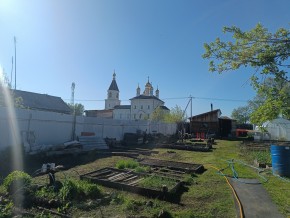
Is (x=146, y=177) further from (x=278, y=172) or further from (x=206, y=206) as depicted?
(x=278, y=172)

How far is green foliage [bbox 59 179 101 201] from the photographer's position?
19.5 feet

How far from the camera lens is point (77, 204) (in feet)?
18.3

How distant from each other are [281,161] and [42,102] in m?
34.6

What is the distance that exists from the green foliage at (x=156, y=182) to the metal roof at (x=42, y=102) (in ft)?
98.6

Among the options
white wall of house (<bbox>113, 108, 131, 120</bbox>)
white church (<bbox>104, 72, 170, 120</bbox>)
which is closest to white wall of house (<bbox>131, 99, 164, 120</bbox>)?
white church (<bbox>104, 72, 170, 120</bbox>)

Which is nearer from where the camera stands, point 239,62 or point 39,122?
point 239,62

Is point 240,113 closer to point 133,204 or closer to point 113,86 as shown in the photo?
point 113,86

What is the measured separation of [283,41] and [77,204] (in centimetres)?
598

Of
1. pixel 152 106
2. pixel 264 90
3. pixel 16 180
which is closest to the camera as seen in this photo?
pixel 16 180

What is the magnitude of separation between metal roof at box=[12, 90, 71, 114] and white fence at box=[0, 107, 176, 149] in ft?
56.9

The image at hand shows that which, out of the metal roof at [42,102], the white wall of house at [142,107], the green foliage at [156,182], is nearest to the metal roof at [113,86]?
the white wall of house at [142,107]

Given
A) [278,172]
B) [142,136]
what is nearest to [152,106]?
[142,136]

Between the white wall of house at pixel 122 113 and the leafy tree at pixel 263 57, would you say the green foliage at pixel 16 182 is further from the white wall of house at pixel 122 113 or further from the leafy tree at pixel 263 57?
the white wall of house at pixel 122 113

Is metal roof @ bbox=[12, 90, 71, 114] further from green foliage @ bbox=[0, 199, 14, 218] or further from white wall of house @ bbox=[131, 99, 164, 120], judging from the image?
white wall of house @ bbox=[131, 99, 164, 120]
